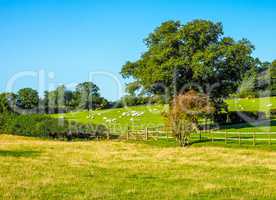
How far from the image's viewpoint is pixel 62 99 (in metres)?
120

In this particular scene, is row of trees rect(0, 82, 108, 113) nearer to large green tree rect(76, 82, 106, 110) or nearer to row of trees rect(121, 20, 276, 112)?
large green tree rect(76, 82, 106, 110)

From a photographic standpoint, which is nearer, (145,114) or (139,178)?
(139,178)

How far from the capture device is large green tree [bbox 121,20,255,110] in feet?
174

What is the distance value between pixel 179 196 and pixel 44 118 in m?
43.3

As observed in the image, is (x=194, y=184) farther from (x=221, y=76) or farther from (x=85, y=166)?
(x=221, y=76)

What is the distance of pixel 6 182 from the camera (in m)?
17.3

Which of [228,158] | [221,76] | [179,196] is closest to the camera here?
[179,196]

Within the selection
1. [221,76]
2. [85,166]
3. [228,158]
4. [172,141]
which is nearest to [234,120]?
[221,76]

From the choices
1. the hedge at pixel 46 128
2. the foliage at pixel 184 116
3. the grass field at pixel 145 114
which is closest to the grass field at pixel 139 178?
the foliage at pixel 184 116

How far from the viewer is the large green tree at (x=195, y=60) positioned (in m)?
53.1

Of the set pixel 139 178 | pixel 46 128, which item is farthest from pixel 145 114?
pixel 139 178

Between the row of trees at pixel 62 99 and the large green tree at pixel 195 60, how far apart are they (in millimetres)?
51705

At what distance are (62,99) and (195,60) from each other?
239ft

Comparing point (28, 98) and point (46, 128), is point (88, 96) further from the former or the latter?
point (46, 128)
